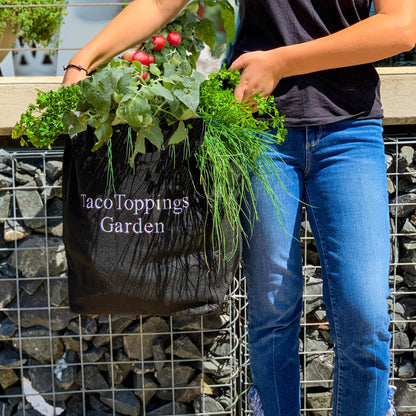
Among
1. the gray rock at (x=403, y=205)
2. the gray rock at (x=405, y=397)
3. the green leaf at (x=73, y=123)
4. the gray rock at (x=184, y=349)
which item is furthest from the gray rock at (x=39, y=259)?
the gray rock at (x=405, y=397)

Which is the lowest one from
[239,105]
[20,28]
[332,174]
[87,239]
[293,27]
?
[87,239]

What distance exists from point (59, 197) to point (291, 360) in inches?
36.8

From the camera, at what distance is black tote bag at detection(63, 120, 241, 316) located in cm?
141

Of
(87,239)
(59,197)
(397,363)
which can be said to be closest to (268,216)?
(87,239)

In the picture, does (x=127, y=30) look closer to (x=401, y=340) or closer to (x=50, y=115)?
(x=50, y=115)

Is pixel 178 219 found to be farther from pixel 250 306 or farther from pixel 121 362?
pixel 121 362

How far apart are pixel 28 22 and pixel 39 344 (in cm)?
153

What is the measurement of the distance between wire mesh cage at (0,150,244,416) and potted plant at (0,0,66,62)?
40.3 inches

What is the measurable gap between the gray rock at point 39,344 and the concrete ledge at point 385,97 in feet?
2.16

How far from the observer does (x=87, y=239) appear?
1.45 meters

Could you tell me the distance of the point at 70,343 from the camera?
2.02 m

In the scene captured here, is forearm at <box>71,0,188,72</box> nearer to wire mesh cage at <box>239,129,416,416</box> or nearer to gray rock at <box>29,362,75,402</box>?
wire mesh cage at <box>239,129,416,416</box>

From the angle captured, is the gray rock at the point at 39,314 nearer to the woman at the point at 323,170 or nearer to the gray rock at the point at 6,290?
the gray rock at the point at 6,290

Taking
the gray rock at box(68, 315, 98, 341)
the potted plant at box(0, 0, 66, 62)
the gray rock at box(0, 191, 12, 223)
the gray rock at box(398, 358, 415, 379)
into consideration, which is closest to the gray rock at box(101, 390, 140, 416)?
the gray rock at box(68, 315, 98, 341)
